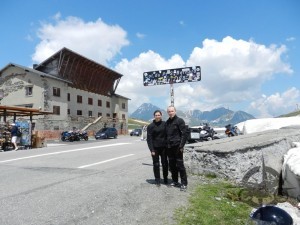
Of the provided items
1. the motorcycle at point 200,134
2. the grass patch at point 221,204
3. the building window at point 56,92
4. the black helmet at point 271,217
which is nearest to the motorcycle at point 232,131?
the motorcycle at point 200,134

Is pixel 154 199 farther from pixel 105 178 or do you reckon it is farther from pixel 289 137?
pixel 289 137

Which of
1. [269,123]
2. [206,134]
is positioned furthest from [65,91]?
[269,123]

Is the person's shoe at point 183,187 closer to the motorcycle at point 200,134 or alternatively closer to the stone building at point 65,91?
the motorcycle at point 200,134

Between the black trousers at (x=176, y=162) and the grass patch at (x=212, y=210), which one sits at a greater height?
the black trousers at (x=176, y=162)

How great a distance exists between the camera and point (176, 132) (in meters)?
8.20

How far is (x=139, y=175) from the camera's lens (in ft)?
32.2

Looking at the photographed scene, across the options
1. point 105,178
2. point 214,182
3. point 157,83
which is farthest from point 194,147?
point 157,83

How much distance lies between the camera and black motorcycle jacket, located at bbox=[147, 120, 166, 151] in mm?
8359

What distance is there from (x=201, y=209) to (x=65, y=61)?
5312 cm

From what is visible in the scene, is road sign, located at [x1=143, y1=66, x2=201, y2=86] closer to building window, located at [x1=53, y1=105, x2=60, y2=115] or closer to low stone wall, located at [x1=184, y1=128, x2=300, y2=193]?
building window, located at [x1=53, y1=105, x2=60, y2=115]

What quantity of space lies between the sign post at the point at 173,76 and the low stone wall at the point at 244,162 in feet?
120

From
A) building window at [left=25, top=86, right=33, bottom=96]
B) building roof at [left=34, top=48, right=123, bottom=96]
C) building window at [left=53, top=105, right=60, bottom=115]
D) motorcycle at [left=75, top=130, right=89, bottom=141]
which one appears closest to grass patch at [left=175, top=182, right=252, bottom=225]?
motorcycle at [left=75, top=130, right=89, bottom=141]

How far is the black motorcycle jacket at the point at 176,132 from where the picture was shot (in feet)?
26.7

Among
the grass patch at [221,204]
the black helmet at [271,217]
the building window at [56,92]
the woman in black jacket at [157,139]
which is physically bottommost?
the grass patch at [221,204]
